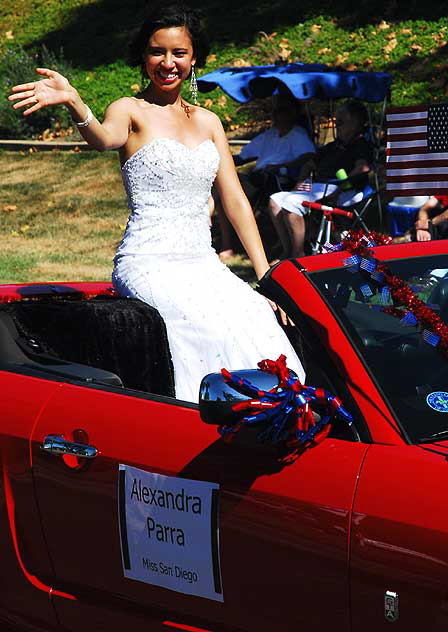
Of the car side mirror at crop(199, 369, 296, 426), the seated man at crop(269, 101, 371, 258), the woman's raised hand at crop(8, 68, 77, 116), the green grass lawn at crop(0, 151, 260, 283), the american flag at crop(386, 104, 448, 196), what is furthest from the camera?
the green grass lawn at crop(0, 151, 260, 283)

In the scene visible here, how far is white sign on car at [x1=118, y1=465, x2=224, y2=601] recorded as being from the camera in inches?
109

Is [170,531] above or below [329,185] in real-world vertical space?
above

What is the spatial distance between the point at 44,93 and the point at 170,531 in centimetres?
165

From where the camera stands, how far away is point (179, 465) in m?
2.85

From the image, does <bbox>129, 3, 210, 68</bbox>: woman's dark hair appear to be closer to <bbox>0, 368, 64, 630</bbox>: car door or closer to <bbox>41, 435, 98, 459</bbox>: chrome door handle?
<bbox>0, 368, 64, 630</bbox>: car door

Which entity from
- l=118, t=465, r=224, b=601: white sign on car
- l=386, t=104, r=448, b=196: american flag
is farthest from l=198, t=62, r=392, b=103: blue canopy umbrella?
l=118, t=465, r=224, b=601: white sign on car

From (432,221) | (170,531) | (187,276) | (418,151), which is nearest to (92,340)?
(187,276)

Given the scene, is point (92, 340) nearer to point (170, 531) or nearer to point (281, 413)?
point (170, 531)

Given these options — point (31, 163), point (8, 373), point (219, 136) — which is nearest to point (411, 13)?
point (31, 163)

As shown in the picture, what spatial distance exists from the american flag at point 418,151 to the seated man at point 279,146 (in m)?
2.13

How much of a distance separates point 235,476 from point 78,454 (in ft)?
1.68

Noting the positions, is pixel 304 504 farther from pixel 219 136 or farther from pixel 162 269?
pixel 219 136

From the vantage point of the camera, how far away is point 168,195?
469cm

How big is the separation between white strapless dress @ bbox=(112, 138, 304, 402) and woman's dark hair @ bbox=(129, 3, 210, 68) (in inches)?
14.2
